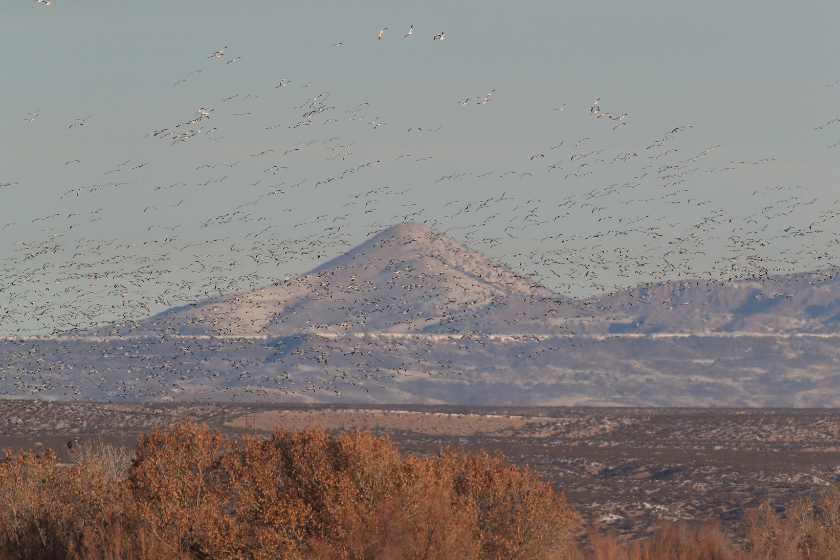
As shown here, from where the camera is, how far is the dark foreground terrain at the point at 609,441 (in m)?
51.0

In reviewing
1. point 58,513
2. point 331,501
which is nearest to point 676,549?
point 331,501

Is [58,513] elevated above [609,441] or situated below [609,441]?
above

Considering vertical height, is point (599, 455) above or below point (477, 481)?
below

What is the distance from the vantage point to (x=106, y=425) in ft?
280

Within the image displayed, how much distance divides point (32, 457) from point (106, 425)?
64614 mm

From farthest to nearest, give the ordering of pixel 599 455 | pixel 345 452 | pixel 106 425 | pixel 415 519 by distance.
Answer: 1. pixel 106 425
2. pixel 599 455
3. pixel 345 452
4. pixel 415 519

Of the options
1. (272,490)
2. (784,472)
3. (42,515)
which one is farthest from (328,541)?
(784,472)

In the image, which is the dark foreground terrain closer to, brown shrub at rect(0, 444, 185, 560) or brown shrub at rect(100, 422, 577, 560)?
brown shrub at rect(100, 422, 577, 560)

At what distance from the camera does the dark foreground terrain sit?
51031mm

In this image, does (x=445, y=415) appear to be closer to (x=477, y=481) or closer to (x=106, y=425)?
(x=106, y=425)

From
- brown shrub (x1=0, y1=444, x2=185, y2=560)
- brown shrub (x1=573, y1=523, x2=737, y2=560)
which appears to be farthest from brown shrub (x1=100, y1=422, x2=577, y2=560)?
brown shrub (x1=573, y1=523, x2=737, y2=560)

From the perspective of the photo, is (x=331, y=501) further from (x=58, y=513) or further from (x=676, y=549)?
(x=676, y=549)

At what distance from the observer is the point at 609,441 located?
83562 mm

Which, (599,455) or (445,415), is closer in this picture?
(599,455)
